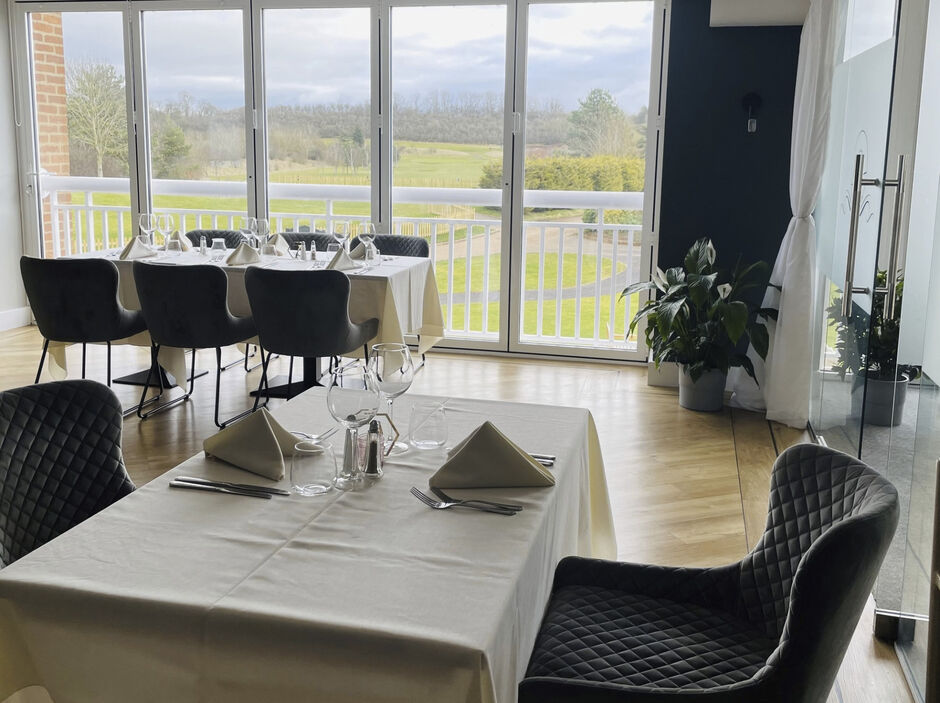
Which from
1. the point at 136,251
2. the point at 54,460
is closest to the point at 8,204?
the point at 136,251

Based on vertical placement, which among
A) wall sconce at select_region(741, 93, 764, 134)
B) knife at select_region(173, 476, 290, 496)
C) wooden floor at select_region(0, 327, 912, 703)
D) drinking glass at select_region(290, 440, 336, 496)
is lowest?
wooden floor at select_region(0, 327, 912, 703)

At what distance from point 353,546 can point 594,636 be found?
512 mm

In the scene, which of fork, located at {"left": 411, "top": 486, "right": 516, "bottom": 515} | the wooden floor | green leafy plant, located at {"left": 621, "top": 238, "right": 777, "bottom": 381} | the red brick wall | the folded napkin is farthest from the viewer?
the red brick wall

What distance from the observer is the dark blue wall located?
5.43m

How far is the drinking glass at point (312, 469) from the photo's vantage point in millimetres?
1841

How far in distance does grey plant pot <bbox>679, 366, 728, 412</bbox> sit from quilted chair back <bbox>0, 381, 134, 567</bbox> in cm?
361

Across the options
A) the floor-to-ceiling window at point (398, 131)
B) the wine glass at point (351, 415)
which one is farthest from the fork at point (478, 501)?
the floor-to-ceiling window at point (398, 131)

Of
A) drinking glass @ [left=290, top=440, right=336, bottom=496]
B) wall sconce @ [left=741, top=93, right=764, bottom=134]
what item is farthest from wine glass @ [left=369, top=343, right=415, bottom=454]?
wall sconce @ [left=741, top=93, right=764, bottom=134]

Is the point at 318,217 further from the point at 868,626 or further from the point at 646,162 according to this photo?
the point at 868,626

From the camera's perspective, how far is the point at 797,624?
4.93 ft

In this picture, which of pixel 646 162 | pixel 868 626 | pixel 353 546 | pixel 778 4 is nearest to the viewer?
pixel 353 546

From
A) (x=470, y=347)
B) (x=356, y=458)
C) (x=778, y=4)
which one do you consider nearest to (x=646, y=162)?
(x=778, y=4)

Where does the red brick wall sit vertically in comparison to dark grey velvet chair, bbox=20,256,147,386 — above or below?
above

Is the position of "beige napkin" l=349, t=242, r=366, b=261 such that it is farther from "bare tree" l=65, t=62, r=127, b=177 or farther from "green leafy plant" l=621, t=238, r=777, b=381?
"bare tree" l=65, t=62, r=127, b=177
